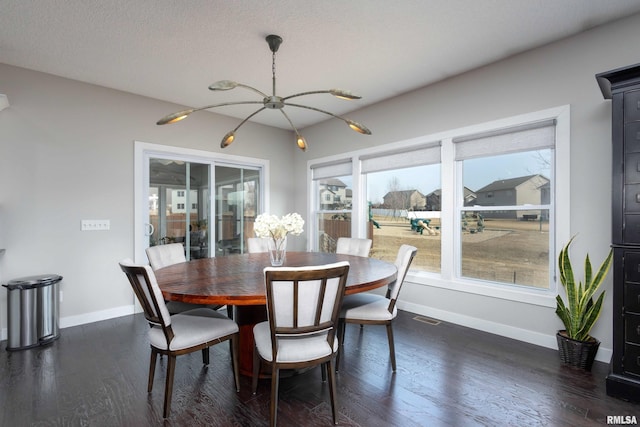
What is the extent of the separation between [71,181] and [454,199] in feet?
14.3

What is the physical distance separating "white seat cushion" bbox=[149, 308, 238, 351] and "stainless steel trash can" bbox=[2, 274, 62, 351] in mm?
1803

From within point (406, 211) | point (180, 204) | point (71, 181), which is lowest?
point (406, 211)

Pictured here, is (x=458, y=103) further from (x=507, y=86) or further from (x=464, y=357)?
(x=464, y=357)

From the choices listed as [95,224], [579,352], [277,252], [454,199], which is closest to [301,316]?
[277,252]

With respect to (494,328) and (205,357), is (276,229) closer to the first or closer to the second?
(205,357)

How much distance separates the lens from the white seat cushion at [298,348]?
1731mm

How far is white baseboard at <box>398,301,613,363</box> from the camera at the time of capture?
274 cm

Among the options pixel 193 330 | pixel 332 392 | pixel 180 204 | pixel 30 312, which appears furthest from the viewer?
pixel 180 204

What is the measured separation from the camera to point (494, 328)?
312 centimetres

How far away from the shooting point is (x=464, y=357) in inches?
104

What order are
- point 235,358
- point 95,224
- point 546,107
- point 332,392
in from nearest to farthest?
point 332,392
point 235,358
point 546,107
point 95,224

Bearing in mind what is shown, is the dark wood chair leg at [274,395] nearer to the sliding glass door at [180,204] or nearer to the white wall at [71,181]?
the white wall at [71,181]

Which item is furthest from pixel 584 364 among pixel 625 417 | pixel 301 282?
pixel 301 282

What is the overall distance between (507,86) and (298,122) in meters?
3.10
